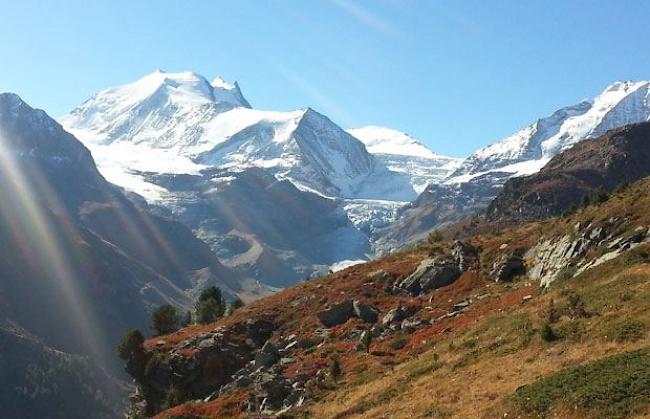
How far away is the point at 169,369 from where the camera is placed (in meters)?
74.9

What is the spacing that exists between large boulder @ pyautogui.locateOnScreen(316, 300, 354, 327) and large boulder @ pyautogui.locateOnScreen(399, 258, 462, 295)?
8.34 meters

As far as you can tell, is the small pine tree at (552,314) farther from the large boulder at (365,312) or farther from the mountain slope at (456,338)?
the large boulder at (365,312)

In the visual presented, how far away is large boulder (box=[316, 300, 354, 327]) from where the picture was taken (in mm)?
77125

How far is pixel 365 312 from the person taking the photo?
247 feet

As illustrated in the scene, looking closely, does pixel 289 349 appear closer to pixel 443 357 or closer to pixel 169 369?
pixel 169 369

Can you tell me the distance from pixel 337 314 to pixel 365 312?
4.01m

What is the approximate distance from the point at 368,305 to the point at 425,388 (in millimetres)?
36797

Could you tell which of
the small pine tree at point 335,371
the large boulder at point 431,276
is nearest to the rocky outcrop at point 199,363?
the small pine tree at point 335,371

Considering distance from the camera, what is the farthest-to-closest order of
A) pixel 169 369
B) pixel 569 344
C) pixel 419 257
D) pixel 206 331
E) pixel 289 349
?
pixel 419 257, pixel 206 331, pixel 169 369, pixel 289 349, pixel 569 344

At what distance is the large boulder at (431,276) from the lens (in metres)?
79.3

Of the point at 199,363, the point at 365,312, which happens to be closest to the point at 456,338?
the point at 365,312

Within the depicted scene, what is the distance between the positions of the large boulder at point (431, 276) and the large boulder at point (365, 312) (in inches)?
286

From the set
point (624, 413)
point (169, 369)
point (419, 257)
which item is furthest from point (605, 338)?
point (419, 257)

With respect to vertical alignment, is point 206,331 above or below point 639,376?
above
